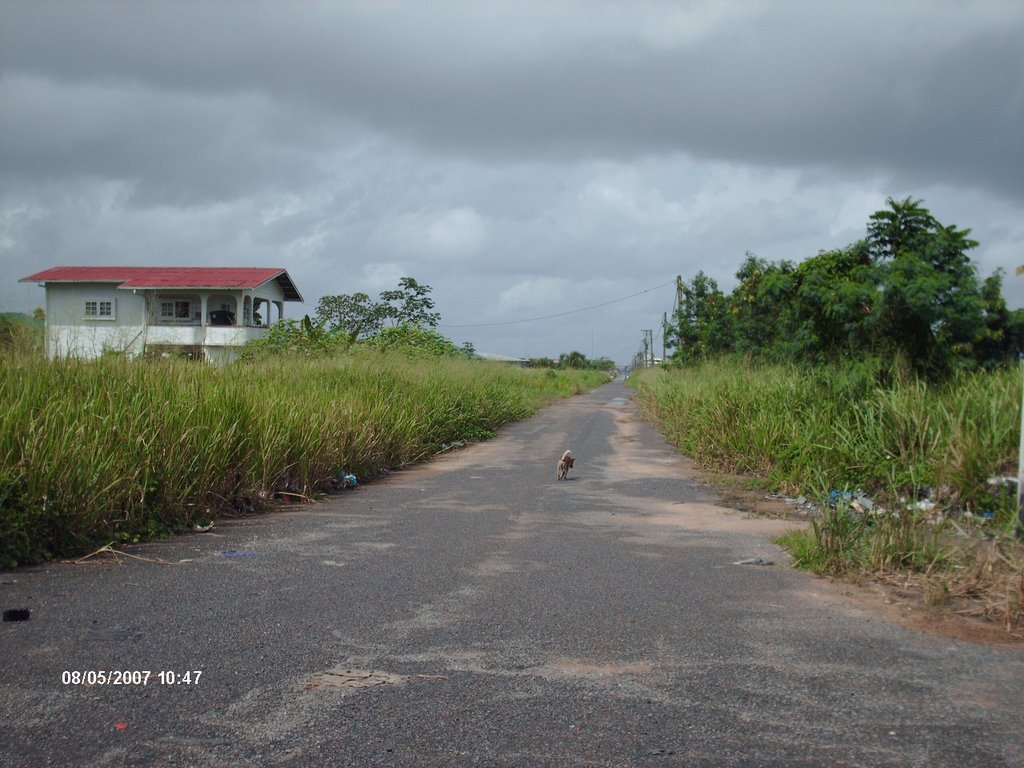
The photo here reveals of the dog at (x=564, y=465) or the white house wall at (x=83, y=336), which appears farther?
the dog at (x=564, y=465)

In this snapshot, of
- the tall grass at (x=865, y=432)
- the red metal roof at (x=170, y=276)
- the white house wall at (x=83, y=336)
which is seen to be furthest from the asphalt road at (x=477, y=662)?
the red metal roof at (x=170, y=276)

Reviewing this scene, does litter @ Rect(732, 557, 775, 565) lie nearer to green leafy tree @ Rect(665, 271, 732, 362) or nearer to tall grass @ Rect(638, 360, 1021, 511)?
tall grass @ Rect(638, 360, 1021, 511)

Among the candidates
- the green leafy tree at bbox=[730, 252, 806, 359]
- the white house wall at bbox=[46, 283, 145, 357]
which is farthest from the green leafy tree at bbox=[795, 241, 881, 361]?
the white house wall at bbox=[46, 283, 145, 357]

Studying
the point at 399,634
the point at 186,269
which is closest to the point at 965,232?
the point at 399,634

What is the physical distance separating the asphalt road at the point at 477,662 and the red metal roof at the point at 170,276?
30.3m

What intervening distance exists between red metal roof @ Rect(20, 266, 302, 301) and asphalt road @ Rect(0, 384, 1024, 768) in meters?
30.3

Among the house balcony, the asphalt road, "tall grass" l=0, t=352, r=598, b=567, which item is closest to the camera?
the asphalt road

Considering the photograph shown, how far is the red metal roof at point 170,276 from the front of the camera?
36.2 meters

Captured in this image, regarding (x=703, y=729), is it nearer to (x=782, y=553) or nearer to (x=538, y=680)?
(x=538, y=680)

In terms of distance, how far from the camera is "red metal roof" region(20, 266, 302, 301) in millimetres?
36219

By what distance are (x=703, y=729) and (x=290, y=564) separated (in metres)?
4.01

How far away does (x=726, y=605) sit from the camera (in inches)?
232

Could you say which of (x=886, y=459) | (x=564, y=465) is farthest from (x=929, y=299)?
(x=564, y=465)

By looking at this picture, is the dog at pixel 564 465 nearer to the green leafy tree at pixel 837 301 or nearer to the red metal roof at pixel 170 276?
the green leafy tree at pixel 837 301
